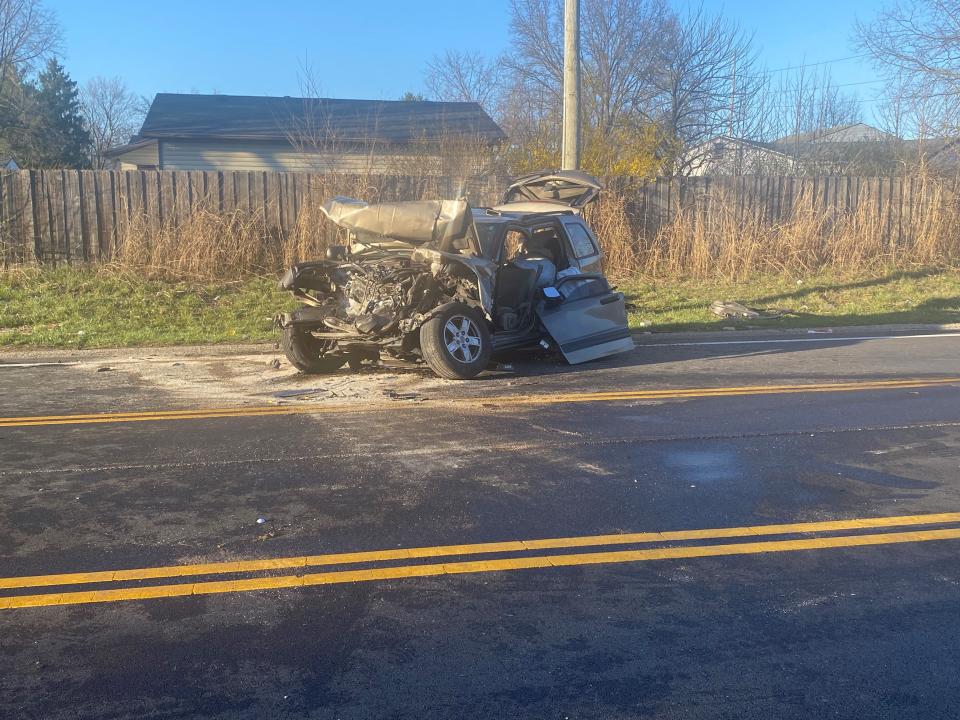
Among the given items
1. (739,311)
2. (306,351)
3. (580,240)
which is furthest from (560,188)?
(306,351)

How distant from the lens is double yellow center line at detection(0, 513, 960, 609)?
3.95 m

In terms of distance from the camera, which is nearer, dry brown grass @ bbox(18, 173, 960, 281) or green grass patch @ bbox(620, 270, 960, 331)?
green grass patch @ bbox(620, 270, 960, 331)

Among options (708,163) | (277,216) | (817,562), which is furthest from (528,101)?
(817,562)

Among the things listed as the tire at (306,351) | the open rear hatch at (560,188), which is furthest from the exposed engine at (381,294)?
the open rear hatch at (560,188)

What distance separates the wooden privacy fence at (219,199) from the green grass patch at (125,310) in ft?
2.90

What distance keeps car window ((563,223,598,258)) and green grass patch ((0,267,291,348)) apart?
15.5 ft

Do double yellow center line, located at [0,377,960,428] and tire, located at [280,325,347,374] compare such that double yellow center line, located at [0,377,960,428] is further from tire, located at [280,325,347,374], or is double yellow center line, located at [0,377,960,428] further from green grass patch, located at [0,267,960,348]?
green grass patch, located at [0,267,960,348]

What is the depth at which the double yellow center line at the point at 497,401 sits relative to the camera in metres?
7.37

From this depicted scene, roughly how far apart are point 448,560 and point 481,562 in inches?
6.6

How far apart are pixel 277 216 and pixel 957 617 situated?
605 inches

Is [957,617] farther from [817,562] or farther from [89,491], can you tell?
[89,491]

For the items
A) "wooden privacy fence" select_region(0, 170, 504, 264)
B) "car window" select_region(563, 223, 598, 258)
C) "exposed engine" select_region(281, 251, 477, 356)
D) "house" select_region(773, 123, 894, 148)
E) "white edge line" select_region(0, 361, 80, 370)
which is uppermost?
"house" select_region(773, 123, 894, 148)

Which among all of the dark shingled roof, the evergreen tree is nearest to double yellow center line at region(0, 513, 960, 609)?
the dark shingled roof

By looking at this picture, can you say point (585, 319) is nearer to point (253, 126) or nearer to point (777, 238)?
point (777, 238)
